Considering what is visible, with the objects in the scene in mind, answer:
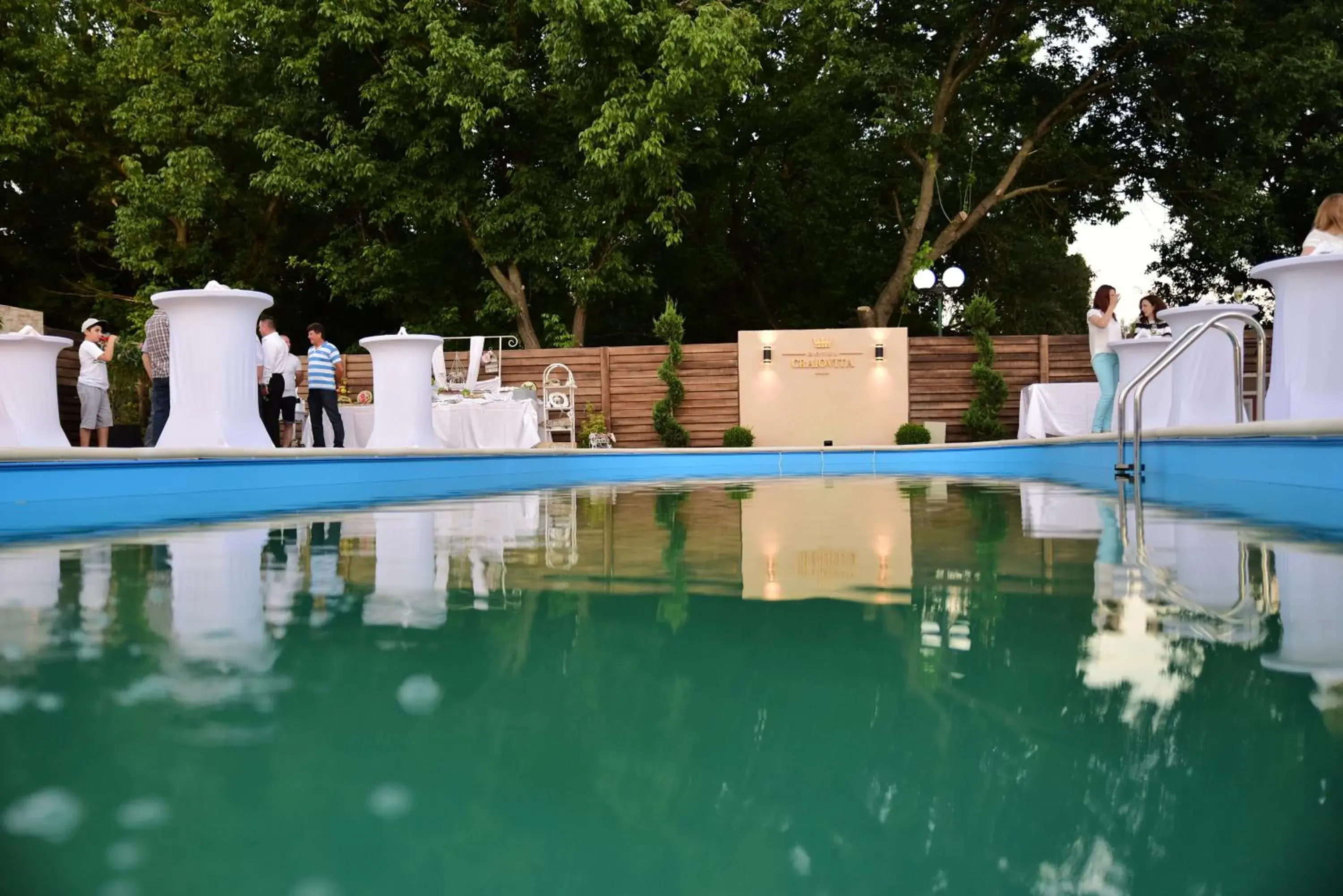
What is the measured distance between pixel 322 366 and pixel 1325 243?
843 cm

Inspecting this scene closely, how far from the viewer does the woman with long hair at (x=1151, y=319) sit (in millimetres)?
9901

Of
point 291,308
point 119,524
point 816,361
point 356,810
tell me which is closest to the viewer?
point 356,810

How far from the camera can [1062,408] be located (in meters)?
14.8

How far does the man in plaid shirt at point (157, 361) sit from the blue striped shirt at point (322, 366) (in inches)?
57.2

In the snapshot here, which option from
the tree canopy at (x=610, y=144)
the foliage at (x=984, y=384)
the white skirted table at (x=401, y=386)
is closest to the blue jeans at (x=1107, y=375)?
the foliage at (x=984, y=384)

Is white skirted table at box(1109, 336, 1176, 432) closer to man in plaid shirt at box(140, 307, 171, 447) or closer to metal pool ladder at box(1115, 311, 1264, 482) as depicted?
metal pool ladder at box(1115, 311, 1264, 482)

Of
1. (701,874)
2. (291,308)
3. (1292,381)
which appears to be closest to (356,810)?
(701,874)

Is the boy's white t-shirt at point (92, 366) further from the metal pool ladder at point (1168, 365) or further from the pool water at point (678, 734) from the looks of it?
the metal pool ladder at point (1168, 365)

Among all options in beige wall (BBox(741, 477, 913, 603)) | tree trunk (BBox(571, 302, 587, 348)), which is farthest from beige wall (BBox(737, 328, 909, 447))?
beige wall (BBox(741, 477, 913, 603))

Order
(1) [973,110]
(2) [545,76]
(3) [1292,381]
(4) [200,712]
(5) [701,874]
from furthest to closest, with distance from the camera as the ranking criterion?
1. (1) [973,110]
2. (2) [545,76]
3. (3) [1292,381]
4. (4) [200,712]
5. (5) [701,874]

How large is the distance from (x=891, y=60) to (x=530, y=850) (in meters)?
18.7

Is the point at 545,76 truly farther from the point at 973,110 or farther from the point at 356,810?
the point at 356,810

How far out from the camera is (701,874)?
3.01ft

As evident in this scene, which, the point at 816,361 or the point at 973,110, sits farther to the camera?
the point at 973,110
